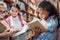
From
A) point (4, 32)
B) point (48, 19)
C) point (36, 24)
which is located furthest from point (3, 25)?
point (48, 19)

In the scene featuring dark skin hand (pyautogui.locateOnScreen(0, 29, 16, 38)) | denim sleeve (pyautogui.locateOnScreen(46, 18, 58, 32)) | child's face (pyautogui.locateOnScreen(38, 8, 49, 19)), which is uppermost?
child's face (pyautogui.locateOnScreen(38, 8, 49, 19))

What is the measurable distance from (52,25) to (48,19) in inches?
2.5

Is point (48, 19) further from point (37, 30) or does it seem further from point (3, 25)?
point (3, 25)

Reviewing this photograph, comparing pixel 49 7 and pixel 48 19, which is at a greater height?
pixel 49 7

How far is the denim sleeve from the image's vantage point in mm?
1407

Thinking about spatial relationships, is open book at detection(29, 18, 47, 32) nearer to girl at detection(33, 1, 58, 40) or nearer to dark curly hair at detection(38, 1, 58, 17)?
girl at detection(33, 1, 58, 40)

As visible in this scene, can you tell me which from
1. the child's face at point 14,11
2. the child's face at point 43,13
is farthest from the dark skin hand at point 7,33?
the child's face at point 43,13

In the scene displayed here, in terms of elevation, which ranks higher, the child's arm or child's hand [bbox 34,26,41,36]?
the child's arm

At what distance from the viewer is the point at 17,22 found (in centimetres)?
138

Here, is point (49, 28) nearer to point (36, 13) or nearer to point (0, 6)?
point (36, 13)

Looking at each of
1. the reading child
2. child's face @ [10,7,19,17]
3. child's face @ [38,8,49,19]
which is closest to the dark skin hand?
the reading child

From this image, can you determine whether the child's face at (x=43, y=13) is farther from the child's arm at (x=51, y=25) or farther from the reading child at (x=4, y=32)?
the reading child at (x=4, y=32)

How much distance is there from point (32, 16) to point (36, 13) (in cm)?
4

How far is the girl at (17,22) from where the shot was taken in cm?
135
